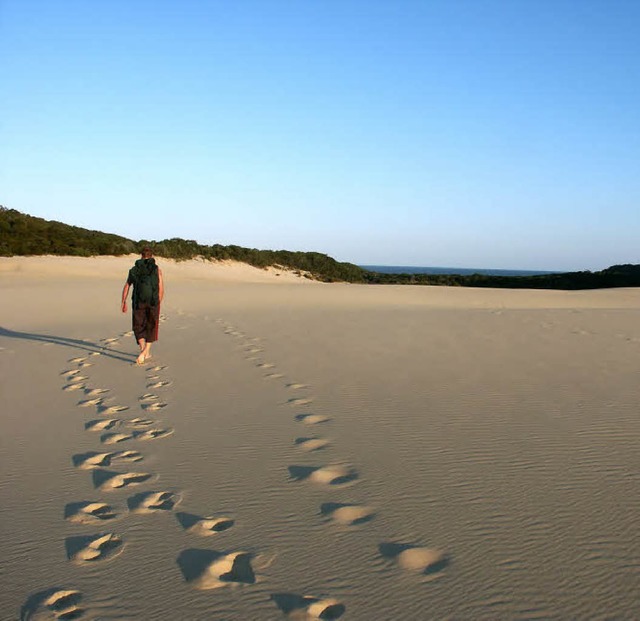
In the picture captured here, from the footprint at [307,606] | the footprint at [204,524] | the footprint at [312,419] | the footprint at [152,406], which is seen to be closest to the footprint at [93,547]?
the footprint at [204,524]

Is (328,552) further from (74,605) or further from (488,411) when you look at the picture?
(488,411)

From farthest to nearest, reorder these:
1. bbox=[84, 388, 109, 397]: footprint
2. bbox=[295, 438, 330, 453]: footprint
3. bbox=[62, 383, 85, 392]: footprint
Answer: bbox=[62, 383, 85, 392]: footprint
bbox=[84, 388, 109, 397]: footprint
bbox=[295, 438, 330, 453]: footprint

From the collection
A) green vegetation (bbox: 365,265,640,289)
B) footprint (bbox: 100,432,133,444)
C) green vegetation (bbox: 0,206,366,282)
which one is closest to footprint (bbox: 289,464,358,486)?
footprint (bbox: 100,432,133,444)

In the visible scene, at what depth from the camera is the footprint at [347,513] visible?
295 cm

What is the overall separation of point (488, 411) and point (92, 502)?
3.16 m

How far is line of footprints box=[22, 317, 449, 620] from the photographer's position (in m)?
2.30

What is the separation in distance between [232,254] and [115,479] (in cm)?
3194

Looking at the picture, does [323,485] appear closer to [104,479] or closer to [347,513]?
[347,513]

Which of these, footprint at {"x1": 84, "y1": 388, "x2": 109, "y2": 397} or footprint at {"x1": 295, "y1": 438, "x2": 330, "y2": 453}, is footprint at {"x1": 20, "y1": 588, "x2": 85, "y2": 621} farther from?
footprint at {"x1": 84, "y1": 388, "x2": 109, "y2": 397}

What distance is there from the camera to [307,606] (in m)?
2.25

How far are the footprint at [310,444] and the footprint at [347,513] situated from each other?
3.07 feet

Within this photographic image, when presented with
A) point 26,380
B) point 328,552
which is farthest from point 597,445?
point 26,380

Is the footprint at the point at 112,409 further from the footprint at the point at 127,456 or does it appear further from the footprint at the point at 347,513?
the footprint at the point at 347,513

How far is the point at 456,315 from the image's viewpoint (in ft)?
43.6
